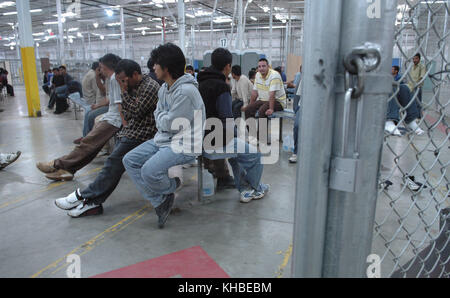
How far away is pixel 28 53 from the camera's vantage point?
8.99m

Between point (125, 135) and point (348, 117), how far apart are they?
2832 millimetres

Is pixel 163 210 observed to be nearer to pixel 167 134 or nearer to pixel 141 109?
pixel 167 134

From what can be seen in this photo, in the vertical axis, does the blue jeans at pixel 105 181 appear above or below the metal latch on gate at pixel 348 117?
below

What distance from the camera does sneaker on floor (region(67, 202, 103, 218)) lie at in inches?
120

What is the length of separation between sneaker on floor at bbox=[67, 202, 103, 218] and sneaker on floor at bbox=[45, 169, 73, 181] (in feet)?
3.64

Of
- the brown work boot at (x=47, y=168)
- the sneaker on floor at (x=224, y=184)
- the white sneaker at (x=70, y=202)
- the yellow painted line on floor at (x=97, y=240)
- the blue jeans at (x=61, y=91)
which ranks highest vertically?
the blue jeans at (x=61, y=91)

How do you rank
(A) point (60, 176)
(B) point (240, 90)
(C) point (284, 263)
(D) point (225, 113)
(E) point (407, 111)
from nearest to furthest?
(C) point (284, 263), (D) point (225, 113), (A) point (60, 176), (E) point (407, 111), (B) point (240, 90)

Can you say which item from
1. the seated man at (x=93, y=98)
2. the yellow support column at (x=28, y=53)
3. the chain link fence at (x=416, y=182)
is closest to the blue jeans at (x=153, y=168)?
Answer: the chain link fence at (x=416, y=182)

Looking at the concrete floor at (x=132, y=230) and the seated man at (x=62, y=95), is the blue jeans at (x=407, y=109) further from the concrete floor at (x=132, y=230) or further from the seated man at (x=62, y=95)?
the seated man at (x=62, y=95)

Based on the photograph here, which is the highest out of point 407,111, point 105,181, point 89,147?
point 407,111

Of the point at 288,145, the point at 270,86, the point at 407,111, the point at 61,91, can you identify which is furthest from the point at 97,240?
the point at 61,91

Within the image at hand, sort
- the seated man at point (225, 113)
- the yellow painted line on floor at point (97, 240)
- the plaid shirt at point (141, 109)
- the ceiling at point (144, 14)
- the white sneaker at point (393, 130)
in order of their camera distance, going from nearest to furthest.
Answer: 1. the white sneaker at point (393, 130)
2. the yellow painted line on floor at point (97, 240)
3. the plaid shirt at point (141, 109)
4. the seated man at point (225, 113)
5. the ceiling at point (144, 14)

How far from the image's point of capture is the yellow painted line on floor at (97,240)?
2.26 m

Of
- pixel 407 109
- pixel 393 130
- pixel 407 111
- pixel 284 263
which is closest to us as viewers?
pixel 393 130
